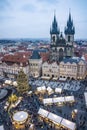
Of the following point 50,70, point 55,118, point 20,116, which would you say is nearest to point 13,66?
point 50,70

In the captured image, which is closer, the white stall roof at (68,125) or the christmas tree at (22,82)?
the white stall roof at (68,125)

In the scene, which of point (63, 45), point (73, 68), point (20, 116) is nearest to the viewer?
point (20, 116)

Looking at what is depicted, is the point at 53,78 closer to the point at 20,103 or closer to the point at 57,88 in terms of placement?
the point at 57,88

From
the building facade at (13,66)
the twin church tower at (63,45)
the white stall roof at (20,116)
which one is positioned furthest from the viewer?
the twin church tower at (63,45)

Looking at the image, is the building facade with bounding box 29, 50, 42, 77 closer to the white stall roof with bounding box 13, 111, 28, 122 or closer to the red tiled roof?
the red tiled roof

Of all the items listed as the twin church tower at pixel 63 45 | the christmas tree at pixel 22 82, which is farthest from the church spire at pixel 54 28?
the christmas tree at pixel 22 82

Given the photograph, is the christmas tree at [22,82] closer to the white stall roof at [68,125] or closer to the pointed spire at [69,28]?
the white stall roof at [68,125]

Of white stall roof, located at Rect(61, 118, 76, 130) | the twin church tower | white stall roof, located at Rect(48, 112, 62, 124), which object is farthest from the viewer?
the twin church tower

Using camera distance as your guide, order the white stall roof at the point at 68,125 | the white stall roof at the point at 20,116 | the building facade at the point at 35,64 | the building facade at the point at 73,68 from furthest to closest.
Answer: the building facade at the point at 35,64
the building facade at the point at 73,68
the white stall roof at the point at 20,116
the white stall roof at the point at 68,125

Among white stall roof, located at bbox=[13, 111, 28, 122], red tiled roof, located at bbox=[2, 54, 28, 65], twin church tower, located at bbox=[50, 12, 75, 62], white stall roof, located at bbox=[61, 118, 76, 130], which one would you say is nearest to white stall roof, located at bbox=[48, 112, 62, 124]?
white stall roof, located at bbox=[61, 118, 76, 130]

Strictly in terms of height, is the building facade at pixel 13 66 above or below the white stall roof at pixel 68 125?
above

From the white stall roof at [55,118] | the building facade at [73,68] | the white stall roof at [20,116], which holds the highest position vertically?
the building facade at [73,68]

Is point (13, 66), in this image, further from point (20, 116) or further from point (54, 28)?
point (20, 116)
